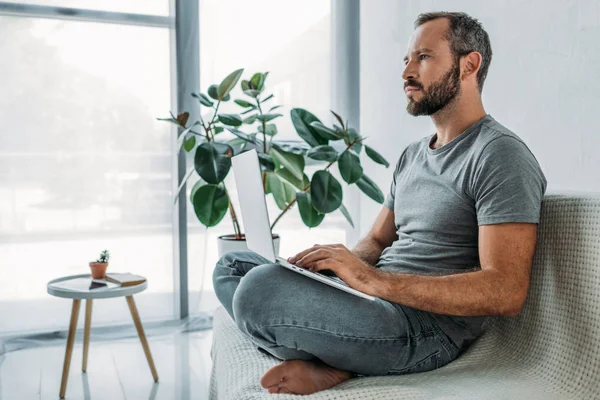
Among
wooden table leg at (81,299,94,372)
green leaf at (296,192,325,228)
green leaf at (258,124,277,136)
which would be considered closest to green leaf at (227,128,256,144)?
green leaf at (258,124,277,136)

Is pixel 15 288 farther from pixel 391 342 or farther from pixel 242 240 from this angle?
pixel 391 342

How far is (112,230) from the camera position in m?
2.94

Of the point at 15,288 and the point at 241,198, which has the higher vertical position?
the point at 241,198

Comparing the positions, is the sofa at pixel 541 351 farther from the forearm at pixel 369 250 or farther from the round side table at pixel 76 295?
the round side table at pixel 76 295

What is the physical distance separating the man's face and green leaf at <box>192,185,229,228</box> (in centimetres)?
113

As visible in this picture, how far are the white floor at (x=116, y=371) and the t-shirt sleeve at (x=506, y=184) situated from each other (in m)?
1.31

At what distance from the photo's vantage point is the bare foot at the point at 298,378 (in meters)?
1.15

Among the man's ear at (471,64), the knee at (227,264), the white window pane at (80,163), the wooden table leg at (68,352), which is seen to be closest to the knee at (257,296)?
the knee at (227,264)

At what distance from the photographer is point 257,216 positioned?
54.0 inches

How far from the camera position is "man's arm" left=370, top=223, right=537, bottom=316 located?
1.22 meters

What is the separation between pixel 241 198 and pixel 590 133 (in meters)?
1.10

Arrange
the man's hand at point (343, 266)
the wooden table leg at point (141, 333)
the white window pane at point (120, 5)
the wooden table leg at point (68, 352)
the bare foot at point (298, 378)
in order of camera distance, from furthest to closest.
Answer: the white window pane at point (120, 5), the wooden table leg at point (141, 333), the wooden table leg at point (68, 352), the man's hand at point (343, 266), the bare foot at point (298, 378)

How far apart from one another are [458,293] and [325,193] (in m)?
1.25

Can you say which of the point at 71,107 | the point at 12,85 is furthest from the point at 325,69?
the point at 12,85
